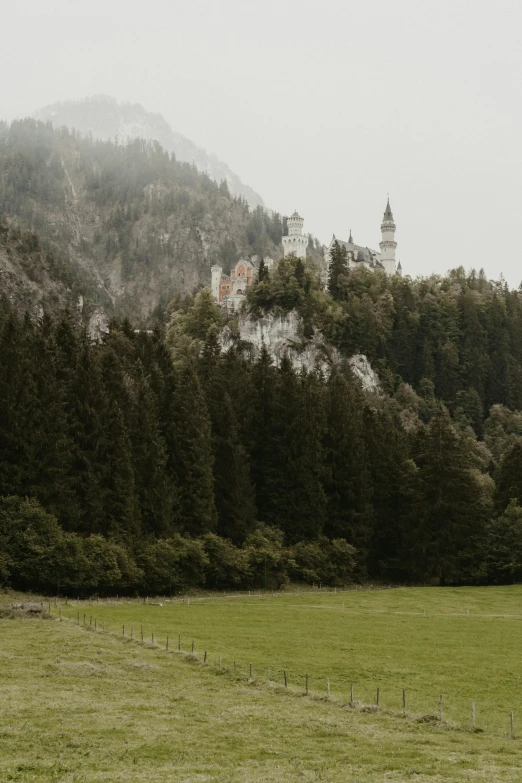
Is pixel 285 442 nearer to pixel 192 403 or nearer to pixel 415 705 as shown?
pixel 192 403

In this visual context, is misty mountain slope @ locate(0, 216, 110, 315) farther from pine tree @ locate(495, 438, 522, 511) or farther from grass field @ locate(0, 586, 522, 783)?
grass field @ locate(0, 586, 522, 783)

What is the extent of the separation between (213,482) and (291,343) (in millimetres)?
106775

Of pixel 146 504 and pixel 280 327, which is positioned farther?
pixel 280 327

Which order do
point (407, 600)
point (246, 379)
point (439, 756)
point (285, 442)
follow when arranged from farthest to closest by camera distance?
point (246, 379) < point (285, 442) < point (407, 600) < point (439, 756)

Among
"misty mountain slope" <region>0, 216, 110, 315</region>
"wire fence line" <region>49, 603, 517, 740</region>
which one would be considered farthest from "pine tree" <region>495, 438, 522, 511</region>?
"misty mountain slope" <region>0, 216, 110, 315</region>

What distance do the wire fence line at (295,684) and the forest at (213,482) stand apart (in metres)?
24.5

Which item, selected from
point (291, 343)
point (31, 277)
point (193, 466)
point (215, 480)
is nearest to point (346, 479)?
point (215, 480)

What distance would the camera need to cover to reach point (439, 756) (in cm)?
2569

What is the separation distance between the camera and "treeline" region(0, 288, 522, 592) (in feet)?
251

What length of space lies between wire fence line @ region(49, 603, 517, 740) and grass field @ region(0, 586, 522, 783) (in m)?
0.14

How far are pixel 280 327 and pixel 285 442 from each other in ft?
324

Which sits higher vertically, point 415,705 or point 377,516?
point 377,516

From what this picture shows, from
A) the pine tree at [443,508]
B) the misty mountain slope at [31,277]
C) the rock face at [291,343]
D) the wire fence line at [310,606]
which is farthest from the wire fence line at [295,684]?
the rock face at [291,343]

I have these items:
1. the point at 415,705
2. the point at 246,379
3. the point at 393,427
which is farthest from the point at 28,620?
the point at 393,427
